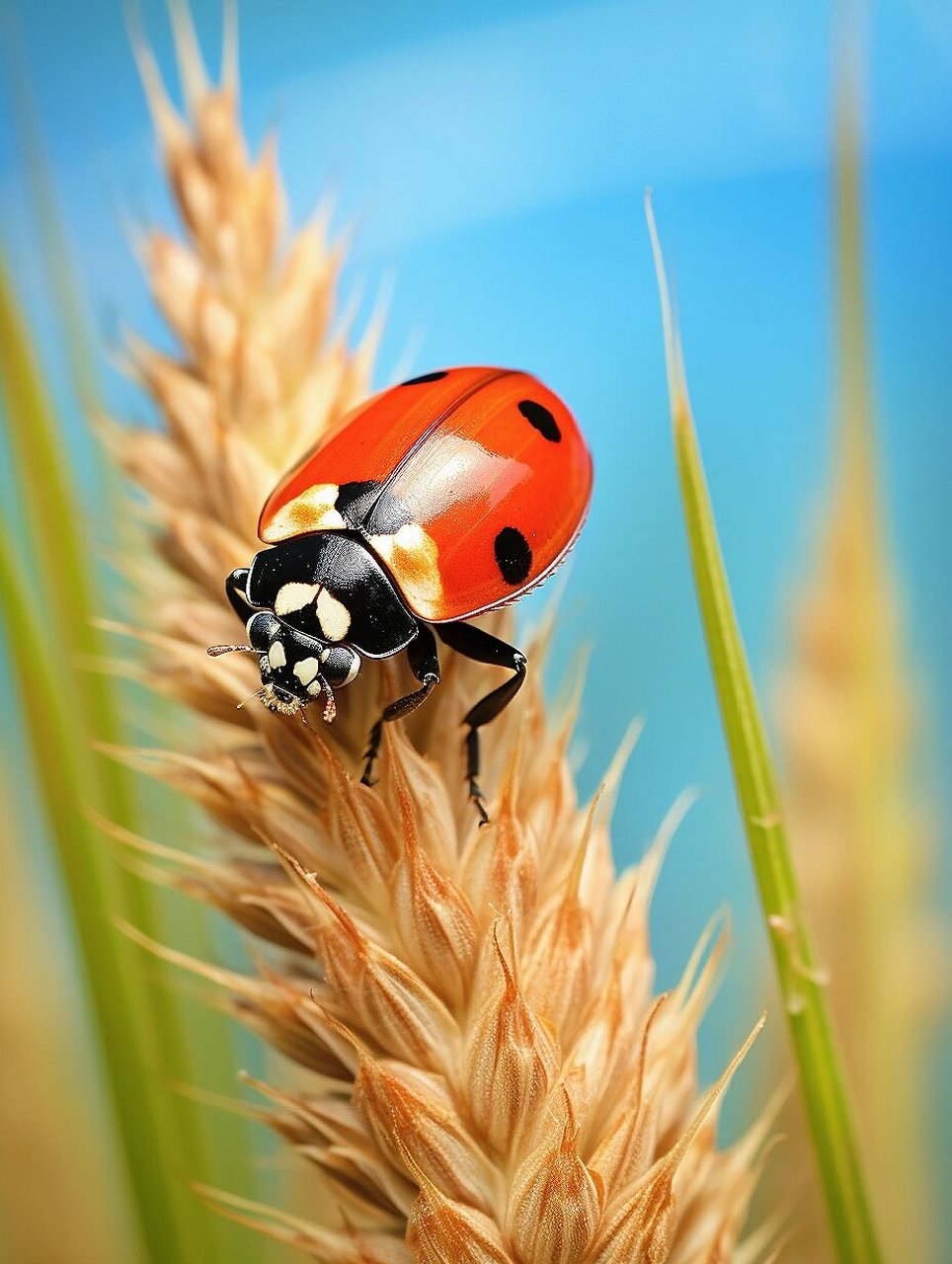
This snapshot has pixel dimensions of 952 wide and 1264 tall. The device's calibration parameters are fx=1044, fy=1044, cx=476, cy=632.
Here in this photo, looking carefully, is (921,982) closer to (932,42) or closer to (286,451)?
(286,451)

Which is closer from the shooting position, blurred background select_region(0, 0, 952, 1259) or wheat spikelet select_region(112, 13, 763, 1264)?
wheat spikelet select_region(112, 13, 763, 1264)

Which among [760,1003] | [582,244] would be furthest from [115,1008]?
[582,244]

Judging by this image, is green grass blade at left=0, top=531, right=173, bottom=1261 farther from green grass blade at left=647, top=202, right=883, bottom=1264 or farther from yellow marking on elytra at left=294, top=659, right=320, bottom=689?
green grass blade at left=647, top=202, right=883, bottom=1264

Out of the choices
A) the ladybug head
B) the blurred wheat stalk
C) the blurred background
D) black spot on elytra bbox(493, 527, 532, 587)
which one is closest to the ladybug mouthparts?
the ladybug head

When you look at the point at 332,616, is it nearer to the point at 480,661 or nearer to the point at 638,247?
the point at 480,661

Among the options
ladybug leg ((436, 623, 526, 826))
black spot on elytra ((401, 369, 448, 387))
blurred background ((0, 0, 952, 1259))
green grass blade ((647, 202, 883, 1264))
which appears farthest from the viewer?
blurred background ((0, 0, 952, 1259))
